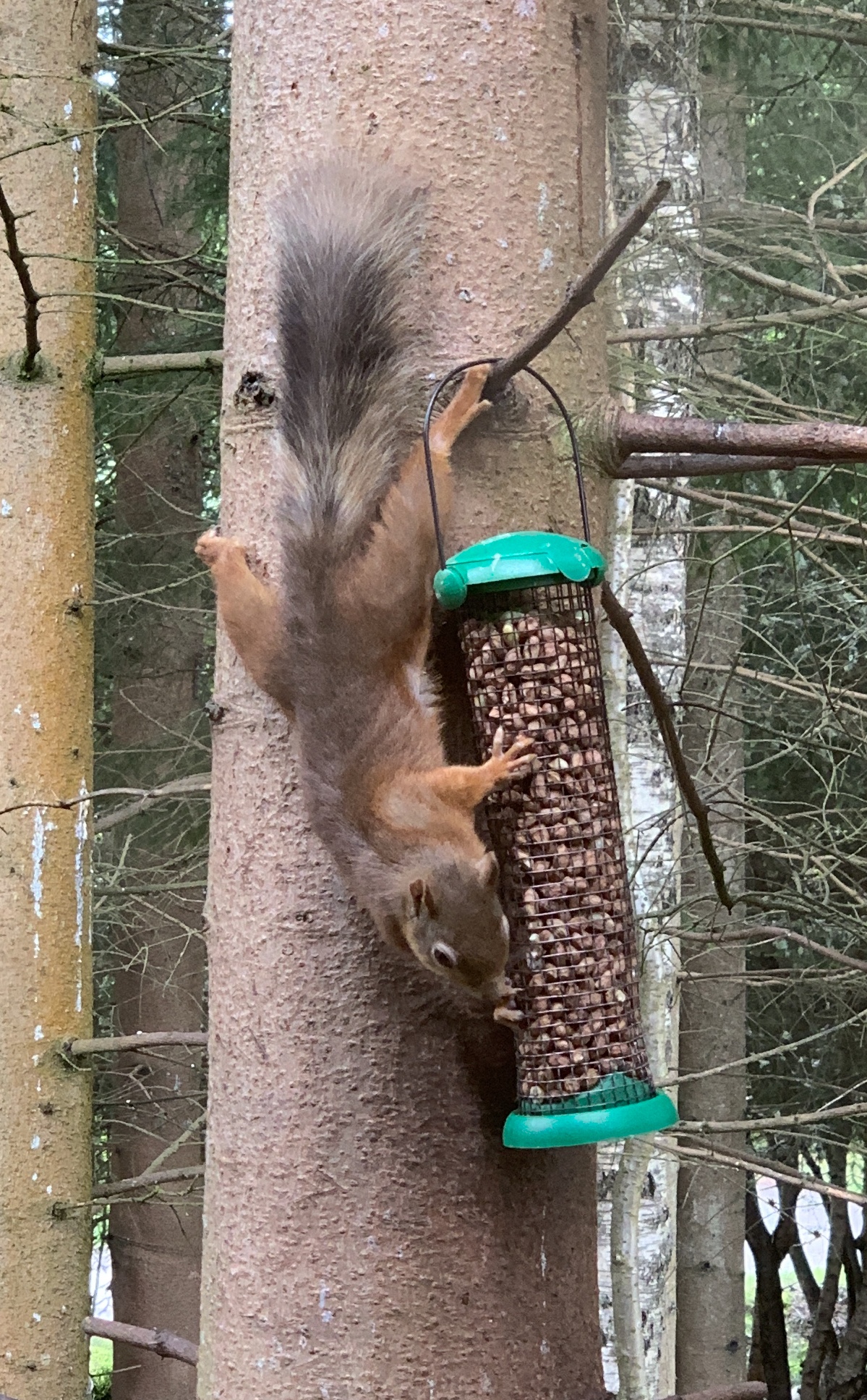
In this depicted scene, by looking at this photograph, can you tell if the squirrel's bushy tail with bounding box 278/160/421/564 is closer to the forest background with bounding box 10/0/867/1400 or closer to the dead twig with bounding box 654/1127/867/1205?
the forest background with bounding box 10/0/867/1400

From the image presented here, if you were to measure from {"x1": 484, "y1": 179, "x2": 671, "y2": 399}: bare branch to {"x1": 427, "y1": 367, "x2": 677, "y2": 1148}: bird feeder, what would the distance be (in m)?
0.09

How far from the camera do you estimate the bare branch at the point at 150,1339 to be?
2.55 m

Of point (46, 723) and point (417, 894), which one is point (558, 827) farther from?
point (46, 723)

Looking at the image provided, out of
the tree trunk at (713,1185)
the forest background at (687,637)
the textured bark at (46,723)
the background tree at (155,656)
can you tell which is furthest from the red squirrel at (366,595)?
the tree trunk at (713,1185)

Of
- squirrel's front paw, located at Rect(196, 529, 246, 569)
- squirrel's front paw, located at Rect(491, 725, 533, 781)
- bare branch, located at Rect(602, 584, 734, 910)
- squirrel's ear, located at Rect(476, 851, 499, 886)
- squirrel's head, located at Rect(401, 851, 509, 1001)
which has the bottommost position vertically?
squirrel's head, located at Rect(401, 851, 509, 1001)

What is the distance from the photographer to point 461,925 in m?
1.94

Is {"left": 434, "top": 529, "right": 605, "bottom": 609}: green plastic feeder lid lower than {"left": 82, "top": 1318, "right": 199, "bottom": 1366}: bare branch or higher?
higher

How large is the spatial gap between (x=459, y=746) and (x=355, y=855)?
0.22 m

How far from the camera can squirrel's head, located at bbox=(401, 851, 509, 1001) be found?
1.65 meters

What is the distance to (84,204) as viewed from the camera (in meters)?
4.08

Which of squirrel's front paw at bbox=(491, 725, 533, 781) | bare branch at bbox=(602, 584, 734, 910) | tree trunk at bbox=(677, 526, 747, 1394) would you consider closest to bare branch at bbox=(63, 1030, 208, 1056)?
bare branch at bbox=(602, 584, 734, 910)

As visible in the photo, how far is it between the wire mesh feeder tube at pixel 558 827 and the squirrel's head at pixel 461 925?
66mm

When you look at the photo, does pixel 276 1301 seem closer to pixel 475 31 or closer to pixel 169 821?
pixel 475 31

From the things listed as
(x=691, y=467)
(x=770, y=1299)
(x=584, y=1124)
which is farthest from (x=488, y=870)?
(x=770, y=1299)
